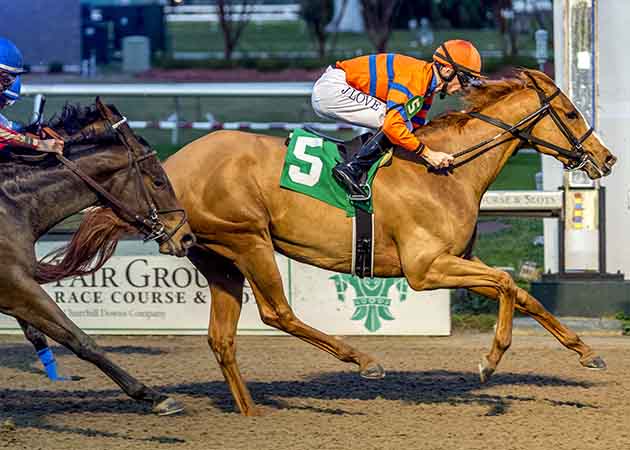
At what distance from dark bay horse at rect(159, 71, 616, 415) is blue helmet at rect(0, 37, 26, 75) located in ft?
2.94

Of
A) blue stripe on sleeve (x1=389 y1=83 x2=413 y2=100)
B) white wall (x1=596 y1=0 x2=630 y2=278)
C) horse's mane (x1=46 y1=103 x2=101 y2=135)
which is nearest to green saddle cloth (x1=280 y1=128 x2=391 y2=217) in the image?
blue stripe on sleeve (x1=389 y1=83 x2=413 y2=100)

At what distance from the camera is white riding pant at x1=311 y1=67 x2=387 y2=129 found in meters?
6.30

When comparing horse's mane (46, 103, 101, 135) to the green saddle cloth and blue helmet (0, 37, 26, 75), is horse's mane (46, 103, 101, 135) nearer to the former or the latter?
blue helmet (0, 37, 26, 75)

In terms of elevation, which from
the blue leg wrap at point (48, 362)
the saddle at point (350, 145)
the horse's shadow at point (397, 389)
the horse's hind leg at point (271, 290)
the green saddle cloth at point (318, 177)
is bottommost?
the horse's shadow at point (397, 389)

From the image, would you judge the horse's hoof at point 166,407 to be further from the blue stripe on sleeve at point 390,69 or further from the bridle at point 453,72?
the bridle at point 453,72

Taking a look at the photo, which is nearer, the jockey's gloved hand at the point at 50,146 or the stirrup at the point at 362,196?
the jockey's gloved hand at the point at 50,146

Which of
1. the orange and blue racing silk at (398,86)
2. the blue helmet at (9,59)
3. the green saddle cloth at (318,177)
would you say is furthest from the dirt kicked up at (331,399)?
the blue helmet at (9,59)

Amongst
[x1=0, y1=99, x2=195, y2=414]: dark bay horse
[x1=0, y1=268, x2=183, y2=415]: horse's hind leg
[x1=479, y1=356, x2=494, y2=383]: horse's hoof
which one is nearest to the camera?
[x1=0, y1=268, x2=183, y2=415]: horse's hind leg

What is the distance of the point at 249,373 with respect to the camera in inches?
291

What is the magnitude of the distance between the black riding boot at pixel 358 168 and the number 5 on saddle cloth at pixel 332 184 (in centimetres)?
3

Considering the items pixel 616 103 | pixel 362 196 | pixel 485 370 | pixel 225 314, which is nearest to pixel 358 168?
pixel 362 196

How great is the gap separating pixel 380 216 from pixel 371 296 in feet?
7.73

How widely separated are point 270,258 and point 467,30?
88.8ft

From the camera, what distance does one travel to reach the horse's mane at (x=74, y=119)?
5723 mm
